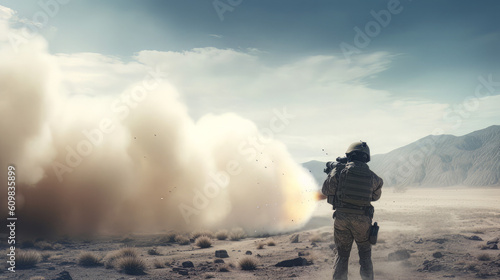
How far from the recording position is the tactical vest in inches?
303

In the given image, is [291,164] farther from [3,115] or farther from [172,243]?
[3,115]

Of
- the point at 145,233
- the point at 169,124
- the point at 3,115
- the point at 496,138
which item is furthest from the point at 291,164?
the point at 496,138

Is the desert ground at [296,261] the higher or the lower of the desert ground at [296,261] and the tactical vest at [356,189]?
the lower

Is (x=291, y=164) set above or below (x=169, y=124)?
below

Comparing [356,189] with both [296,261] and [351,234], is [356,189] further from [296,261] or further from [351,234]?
[296,261]

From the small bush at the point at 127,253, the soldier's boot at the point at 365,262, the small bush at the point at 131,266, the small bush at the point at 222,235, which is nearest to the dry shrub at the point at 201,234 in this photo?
the small bush at the point at 222,235

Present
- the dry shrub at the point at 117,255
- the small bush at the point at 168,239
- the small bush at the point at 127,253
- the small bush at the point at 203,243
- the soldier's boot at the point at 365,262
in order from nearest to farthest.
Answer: the soldier's boot at the point at 365,262 < the dry shrub at the point at 117,255 < the small bush at the point at 127,253 < the small bush at the point at 203,243 < the small bush at the point at 168,239

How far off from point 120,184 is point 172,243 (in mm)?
9549

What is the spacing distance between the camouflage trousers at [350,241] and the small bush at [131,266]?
814cm

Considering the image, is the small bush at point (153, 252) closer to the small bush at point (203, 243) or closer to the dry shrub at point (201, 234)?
the small bush at point (203, 243)

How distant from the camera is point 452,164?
132625mm

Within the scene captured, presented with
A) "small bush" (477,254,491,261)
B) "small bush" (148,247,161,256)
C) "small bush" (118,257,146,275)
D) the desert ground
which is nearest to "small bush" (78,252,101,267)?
the desert ground

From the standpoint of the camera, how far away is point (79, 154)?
87.7 ft

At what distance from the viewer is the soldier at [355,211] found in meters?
7.64
